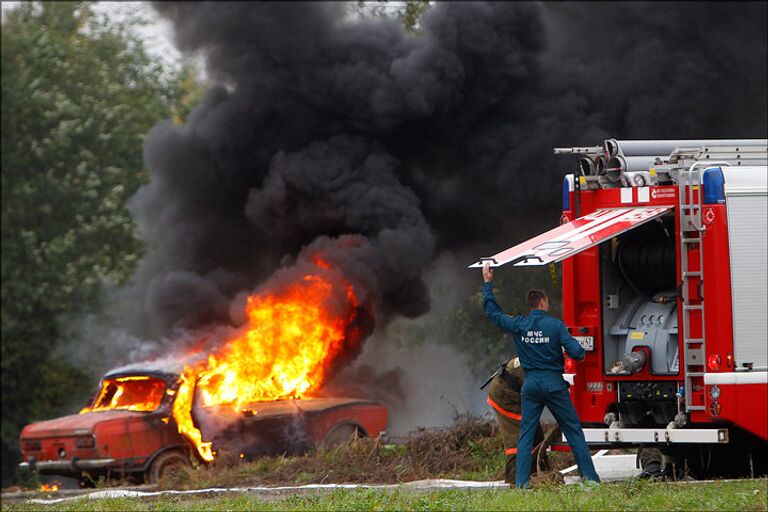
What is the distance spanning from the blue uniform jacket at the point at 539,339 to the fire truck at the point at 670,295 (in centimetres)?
58

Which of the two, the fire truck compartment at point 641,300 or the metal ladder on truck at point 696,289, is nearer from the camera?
the metal ladder on truck at point 696,289

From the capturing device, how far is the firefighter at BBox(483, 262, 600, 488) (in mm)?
10492

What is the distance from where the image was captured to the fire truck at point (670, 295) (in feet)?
34.2

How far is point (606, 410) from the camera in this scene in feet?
37.7

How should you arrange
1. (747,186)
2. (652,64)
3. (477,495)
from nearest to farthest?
(477,495), (747,186), (652,64)

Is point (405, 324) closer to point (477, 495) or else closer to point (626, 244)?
point (626, 244)

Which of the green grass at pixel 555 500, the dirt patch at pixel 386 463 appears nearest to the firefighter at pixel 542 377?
the green grass at pixel 555 500

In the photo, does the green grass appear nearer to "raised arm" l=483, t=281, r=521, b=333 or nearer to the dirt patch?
"raised arm" l=483, t=281, r=521, b=333

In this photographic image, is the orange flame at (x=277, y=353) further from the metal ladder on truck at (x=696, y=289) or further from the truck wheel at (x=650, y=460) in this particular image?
the metal ladder on truck at (x=696, y=289)

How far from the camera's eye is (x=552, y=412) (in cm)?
1059

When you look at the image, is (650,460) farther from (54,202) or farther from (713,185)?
(54,202)

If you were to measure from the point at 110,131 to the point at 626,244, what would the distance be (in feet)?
76.9

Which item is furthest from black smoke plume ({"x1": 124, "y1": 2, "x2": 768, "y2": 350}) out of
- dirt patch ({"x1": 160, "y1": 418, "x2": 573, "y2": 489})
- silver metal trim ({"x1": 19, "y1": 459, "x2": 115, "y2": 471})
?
silver metal trim ({"x1": 19, "y1": 459, "x2": 115, "y2": 471})

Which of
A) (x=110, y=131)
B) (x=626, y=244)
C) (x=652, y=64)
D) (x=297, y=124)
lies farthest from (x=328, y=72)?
(x=110, y=131)
